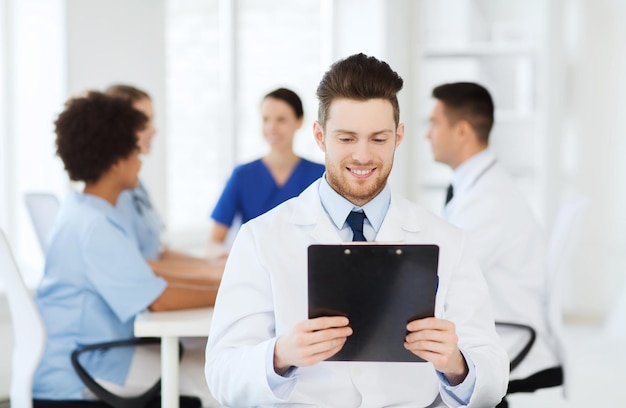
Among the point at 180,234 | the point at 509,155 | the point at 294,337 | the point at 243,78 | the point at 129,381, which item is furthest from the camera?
the point at 509,155

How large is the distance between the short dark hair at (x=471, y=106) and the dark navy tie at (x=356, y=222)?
59.0 inches

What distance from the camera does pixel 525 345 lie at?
2928 millimetres

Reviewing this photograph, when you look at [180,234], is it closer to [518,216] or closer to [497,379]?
[518,216]

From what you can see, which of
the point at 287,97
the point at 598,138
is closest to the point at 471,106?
the point at 287,97

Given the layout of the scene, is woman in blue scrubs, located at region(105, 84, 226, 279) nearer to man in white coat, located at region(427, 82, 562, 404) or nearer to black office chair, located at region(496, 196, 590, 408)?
man in white coat, located at region(427, 82, 562, 404)

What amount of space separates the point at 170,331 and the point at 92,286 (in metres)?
0.35

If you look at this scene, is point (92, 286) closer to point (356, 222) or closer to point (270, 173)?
point (356, 222)

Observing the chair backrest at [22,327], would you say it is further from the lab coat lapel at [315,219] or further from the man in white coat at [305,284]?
the lab coat lapel at [315,219]

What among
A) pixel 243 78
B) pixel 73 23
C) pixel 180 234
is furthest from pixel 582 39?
pixel 73 23

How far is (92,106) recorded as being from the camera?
2.87m

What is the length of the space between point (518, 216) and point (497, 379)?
1282 mm

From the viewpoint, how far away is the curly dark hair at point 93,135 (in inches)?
111

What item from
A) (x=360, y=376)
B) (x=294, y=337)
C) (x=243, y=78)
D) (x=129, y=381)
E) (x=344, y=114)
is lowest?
(x=129, y=381)

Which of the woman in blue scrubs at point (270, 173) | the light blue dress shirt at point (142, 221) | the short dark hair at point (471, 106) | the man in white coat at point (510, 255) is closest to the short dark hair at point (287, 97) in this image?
the woman in blue scrubs at point (270, 173)
